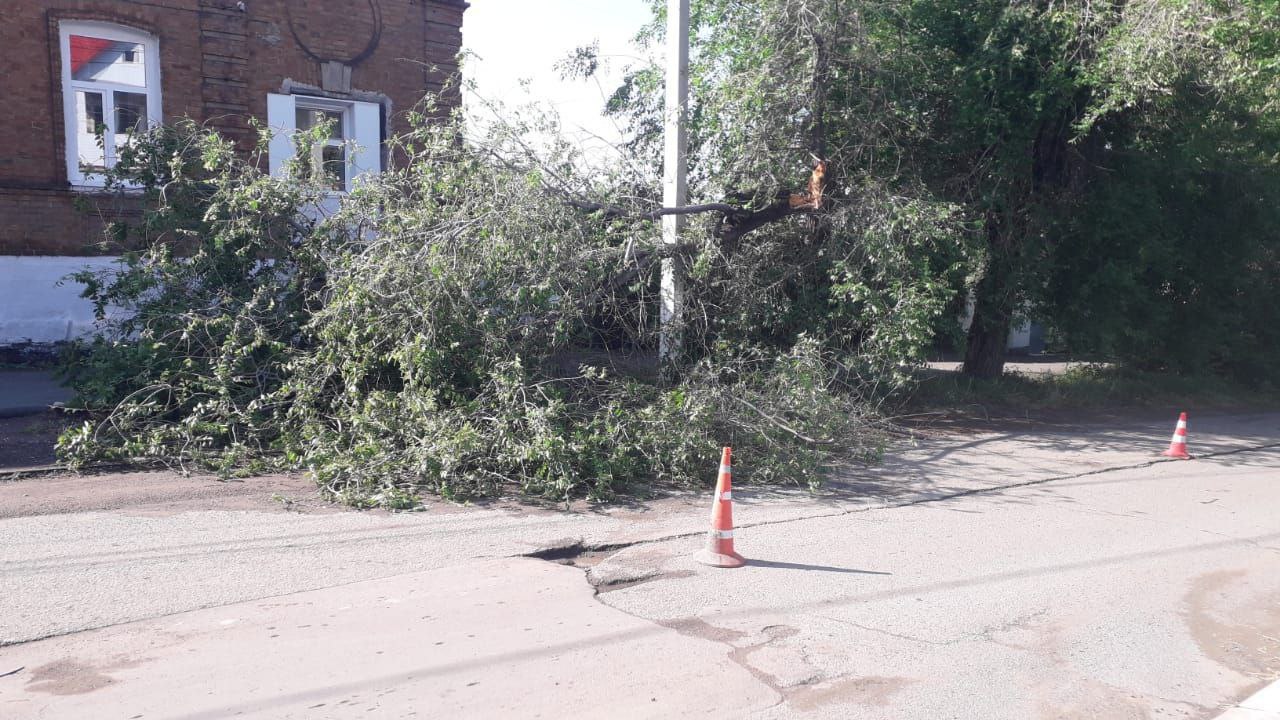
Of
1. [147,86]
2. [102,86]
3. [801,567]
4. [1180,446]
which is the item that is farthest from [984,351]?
[102,86]

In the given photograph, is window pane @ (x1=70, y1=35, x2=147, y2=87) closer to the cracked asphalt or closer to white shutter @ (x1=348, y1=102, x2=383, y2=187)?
white shutter @ (x1=348, y1=102, x2=383, y2=187)

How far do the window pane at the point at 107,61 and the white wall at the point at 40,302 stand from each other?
2.94 meters

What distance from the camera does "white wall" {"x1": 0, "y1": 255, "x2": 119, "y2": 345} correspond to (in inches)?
552

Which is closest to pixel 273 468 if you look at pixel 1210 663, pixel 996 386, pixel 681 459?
pixel 681 459

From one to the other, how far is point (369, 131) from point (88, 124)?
171 inches

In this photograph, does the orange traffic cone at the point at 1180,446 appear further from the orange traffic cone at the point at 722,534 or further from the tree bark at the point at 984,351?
the orange traffic cone at the point at 722,534

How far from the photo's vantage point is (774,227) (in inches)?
495

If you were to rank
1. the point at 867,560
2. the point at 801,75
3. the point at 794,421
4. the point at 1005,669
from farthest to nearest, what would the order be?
1. the point at 801,75
2. the point at 794,421
3. the point at 867,560
4. the point at 1005,669

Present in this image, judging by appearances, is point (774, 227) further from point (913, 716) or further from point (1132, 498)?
point (913, 716)

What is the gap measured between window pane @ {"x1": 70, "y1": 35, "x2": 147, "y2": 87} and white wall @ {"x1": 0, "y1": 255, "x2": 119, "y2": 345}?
116 inches

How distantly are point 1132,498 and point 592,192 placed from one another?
6.44 meters

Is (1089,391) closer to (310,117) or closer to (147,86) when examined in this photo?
(310,117)

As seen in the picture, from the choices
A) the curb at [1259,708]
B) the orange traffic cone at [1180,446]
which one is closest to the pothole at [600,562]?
the curb at [1259,708]

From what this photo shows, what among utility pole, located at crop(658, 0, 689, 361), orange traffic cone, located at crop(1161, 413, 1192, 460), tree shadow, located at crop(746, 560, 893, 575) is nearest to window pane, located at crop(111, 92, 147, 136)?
utility pole, located at crop(658, 0, 689, 361)
